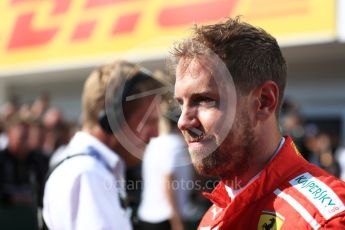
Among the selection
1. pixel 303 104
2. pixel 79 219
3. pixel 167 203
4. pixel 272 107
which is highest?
pixel 272 107

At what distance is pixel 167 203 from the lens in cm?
443

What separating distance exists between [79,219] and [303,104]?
25.4 feet

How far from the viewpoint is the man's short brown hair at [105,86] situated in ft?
8.42

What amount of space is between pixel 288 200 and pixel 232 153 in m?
0.23

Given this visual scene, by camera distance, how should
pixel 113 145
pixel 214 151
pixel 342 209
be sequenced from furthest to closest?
pixel 113 145, pixel 214 151, pixel 342 209

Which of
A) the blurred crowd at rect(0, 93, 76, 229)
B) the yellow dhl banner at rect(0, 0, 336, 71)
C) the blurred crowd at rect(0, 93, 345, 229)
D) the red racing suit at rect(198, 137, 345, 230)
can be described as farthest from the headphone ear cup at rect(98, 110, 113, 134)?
the yellow dhl banner at rect(0, 0, 336, 71)

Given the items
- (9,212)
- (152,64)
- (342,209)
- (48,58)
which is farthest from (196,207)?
(48,58)

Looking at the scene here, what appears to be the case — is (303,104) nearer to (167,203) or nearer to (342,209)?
(167,203)

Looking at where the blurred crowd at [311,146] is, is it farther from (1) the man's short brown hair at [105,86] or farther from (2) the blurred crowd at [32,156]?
(1) the man's short brown hair at [105,86]

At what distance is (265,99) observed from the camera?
1519 mm

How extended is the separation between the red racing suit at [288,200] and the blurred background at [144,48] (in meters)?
3.55

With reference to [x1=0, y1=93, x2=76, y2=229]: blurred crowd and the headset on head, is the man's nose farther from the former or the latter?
[x1=0, y1=93, x2=76, y2=229]: blurred crowd

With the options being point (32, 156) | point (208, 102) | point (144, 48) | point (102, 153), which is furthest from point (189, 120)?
point (144, 48)

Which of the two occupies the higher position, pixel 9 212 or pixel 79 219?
pixel 79 219
